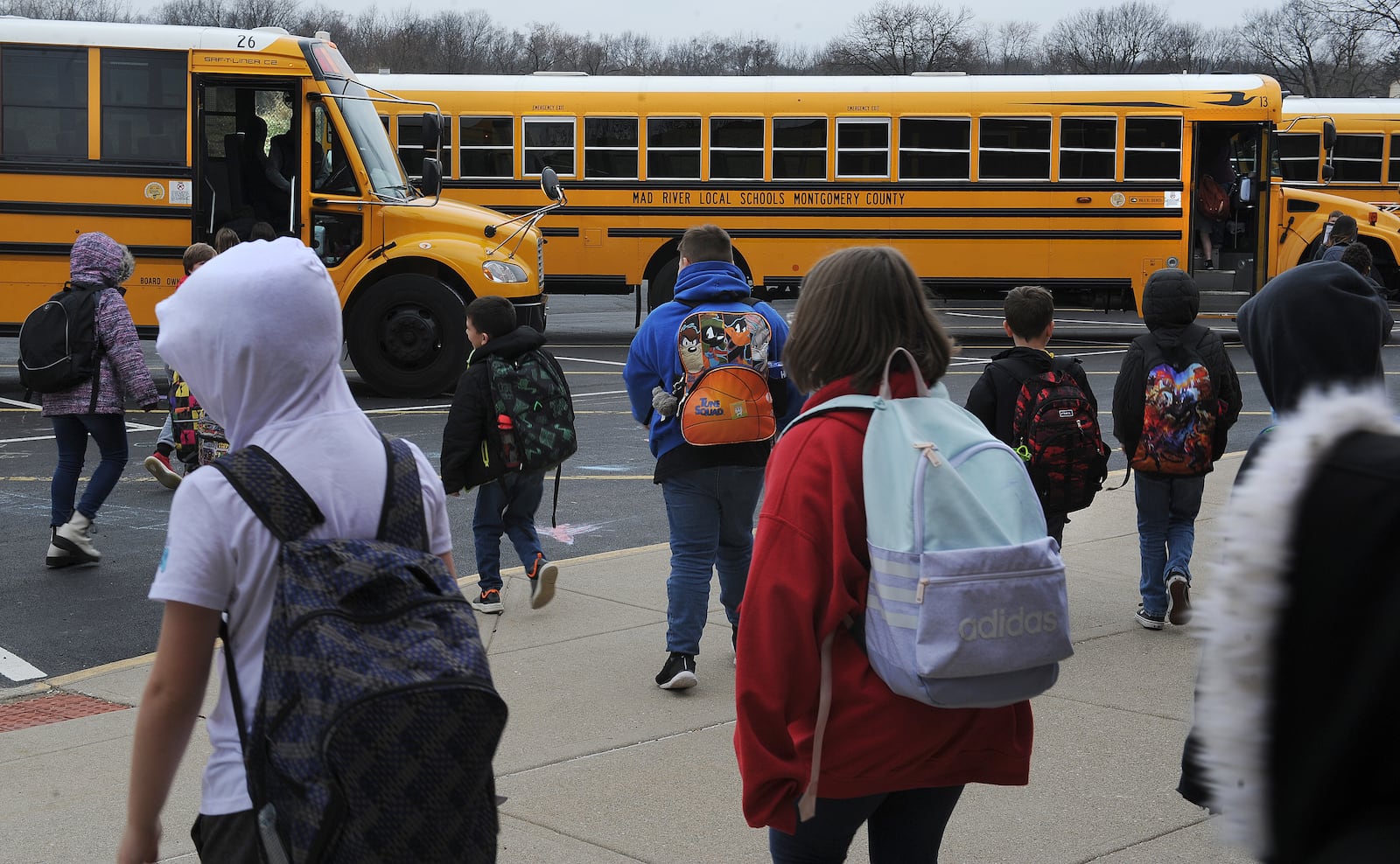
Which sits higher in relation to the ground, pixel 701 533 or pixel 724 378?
pixel 724 378

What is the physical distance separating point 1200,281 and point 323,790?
62.3 feet

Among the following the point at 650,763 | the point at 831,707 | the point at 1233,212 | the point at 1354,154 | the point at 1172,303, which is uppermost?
the point at 1354,154

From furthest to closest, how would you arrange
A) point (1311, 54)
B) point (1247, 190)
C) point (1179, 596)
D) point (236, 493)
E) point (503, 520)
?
1. point (1311, 54)
2. point (1247, 190)
3. point (503, 520)
4. point (1179, 596)
5. point (236, 493)

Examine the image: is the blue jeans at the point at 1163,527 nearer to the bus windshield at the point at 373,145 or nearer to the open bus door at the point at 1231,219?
the bus windshield at the point at 373,145

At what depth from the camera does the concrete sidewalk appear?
3.87 metres

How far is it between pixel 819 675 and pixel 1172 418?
3814 millimetres

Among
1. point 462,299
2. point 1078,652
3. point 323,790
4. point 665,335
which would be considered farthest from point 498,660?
point 462,299

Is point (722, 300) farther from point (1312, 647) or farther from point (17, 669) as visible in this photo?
point (1312, 647)

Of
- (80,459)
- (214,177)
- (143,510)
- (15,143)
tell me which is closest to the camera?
(80,459)

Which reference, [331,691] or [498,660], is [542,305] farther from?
[331,691]

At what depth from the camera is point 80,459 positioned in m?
7.57

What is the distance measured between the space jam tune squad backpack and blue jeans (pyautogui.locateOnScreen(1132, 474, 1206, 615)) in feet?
5.96

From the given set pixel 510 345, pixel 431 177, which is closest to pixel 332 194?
pixel 431 177

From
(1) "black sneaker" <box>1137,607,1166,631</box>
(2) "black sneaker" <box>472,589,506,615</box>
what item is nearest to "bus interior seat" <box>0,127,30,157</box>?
(2) "black sneaker" <box>472,589,506,615</box>
